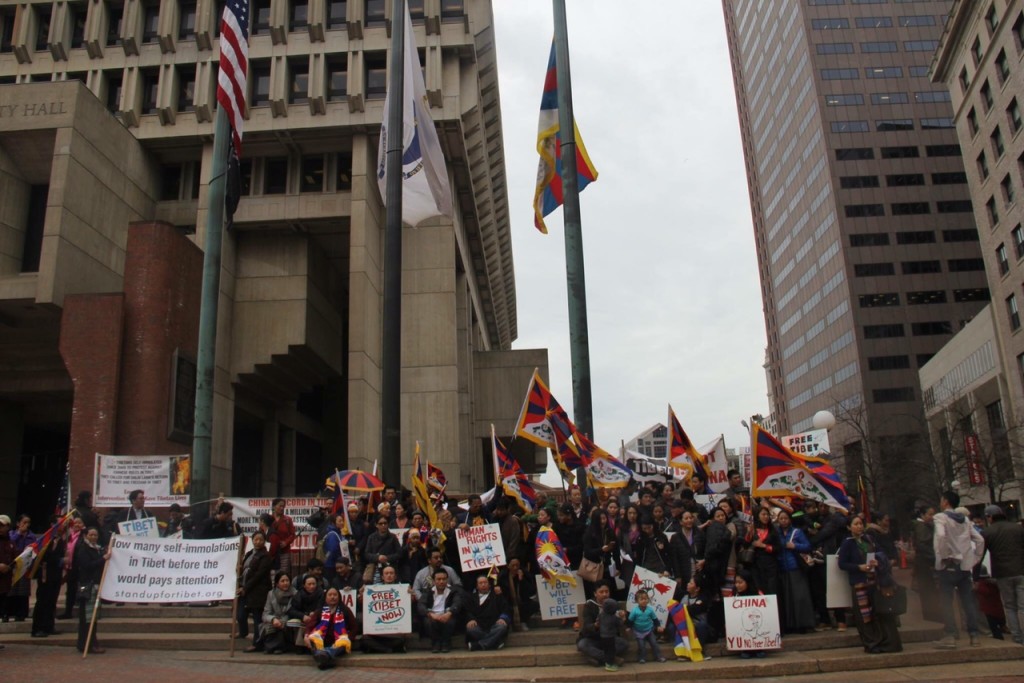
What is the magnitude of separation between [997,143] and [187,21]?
46344mm

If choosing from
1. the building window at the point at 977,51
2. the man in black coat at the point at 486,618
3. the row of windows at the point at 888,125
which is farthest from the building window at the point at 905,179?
the man in black coat at the point at 486,618

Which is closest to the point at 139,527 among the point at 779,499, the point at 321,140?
the point at 779,499

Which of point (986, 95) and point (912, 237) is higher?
point (912, 237)

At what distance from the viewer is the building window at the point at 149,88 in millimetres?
34406

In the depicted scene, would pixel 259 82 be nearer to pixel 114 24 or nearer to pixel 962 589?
pixel 114 24

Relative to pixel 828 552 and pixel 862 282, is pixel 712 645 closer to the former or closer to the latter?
pixel 828 552

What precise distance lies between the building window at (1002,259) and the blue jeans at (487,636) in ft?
159

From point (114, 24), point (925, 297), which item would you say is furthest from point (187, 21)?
point (925, 297)

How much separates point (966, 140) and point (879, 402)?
40209 mm

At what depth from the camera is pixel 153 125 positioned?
33656mm

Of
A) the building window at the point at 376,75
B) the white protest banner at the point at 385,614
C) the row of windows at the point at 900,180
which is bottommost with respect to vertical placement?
the white protest banner at the point at 385,614

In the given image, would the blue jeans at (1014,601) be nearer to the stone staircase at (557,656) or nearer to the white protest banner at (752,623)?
the stone staircase at (557,656)

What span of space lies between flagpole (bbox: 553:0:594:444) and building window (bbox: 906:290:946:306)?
85.1 metres

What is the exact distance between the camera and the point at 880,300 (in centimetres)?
9119
